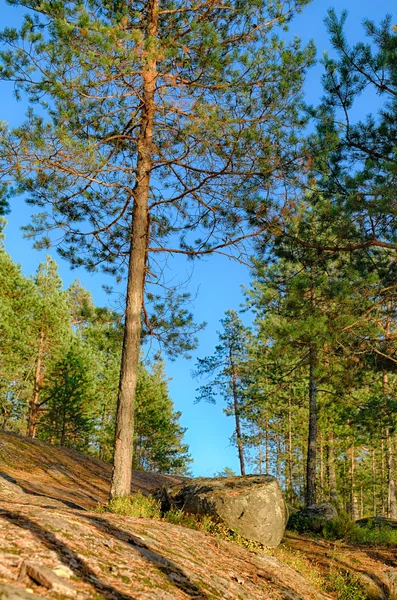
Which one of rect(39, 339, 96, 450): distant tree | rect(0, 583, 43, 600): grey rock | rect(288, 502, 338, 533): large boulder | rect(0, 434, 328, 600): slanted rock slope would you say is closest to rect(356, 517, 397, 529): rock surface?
rect(288, 502, 338, 533): large boulder

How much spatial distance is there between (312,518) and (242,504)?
5703 mm

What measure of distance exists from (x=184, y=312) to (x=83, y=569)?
721 centimetres

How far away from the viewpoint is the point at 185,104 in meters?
9.57

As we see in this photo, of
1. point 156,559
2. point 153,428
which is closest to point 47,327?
point 153,428

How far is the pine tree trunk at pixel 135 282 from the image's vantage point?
8.48 metres

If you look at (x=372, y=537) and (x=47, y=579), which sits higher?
(x=47, y=579)

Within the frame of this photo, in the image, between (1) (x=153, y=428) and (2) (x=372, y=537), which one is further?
(1) (x=153, y=428)

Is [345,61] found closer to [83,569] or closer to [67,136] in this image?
[67,136]

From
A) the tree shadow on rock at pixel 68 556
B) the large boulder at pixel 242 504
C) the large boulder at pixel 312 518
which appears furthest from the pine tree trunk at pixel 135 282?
the large boulder at pixel 312 518

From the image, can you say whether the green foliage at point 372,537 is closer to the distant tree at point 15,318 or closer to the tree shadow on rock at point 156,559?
the tree shadow on rock at point 156,559

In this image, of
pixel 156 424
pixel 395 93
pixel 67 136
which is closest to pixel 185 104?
pixel 67 136

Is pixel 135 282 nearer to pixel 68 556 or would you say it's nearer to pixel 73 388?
pixel 68 556

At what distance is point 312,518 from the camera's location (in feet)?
43.3

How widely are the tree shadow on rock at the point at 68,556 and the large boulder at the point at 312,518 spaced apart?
9813 mm
